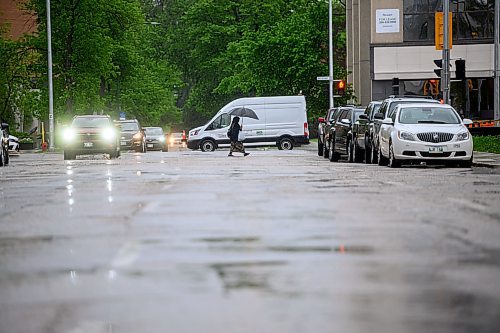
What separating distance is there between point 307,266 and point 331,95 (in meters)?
53.7

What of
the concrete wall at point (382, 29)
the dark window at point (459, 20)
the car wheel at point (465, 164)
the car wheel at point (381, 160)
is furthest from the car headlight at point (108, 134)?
the dark window at point (459, 20)

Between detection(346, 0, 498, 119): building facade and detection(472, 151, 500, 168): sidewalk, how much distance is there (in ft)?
90.0

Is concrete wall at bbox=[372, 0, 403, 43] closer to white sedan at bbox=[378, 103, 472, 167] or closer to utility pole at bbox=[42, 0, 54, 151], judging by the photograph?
utility pole at bbox=[42, 0, 54, 151]

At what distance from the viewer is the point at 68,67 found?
7000 centimetres

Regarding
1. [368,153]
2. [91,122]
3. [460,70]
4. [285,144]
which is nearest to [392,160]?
[368,153]

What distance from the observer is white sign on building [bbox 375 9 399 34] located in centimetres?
6556

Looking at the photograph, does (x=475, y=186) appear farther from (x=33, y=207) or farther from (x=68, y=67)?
(x=68, y=67)

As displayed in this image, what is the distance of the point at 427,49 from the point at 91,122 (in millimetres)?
25592

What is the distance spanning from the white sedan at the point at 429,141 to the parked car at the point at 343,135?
5849 millimetres

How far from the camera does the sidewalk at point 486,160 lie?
30.7 m

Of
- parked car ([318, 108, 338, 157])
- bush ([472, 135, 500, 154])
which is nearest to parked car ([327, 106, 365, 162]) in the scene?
parked car ([318, 108, 338, 157])

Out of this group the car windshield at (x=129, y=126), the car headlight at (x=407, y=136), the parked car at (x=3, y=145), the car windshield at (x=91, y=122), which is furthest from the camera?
→ the car windshield at (x=129, y=126)

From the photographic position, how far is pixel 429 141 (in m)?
30.0

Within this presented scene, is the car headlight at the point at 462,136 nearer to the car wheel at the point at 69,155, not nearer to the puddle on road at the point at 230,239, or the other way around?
the puddle on road at the point at 230,239
